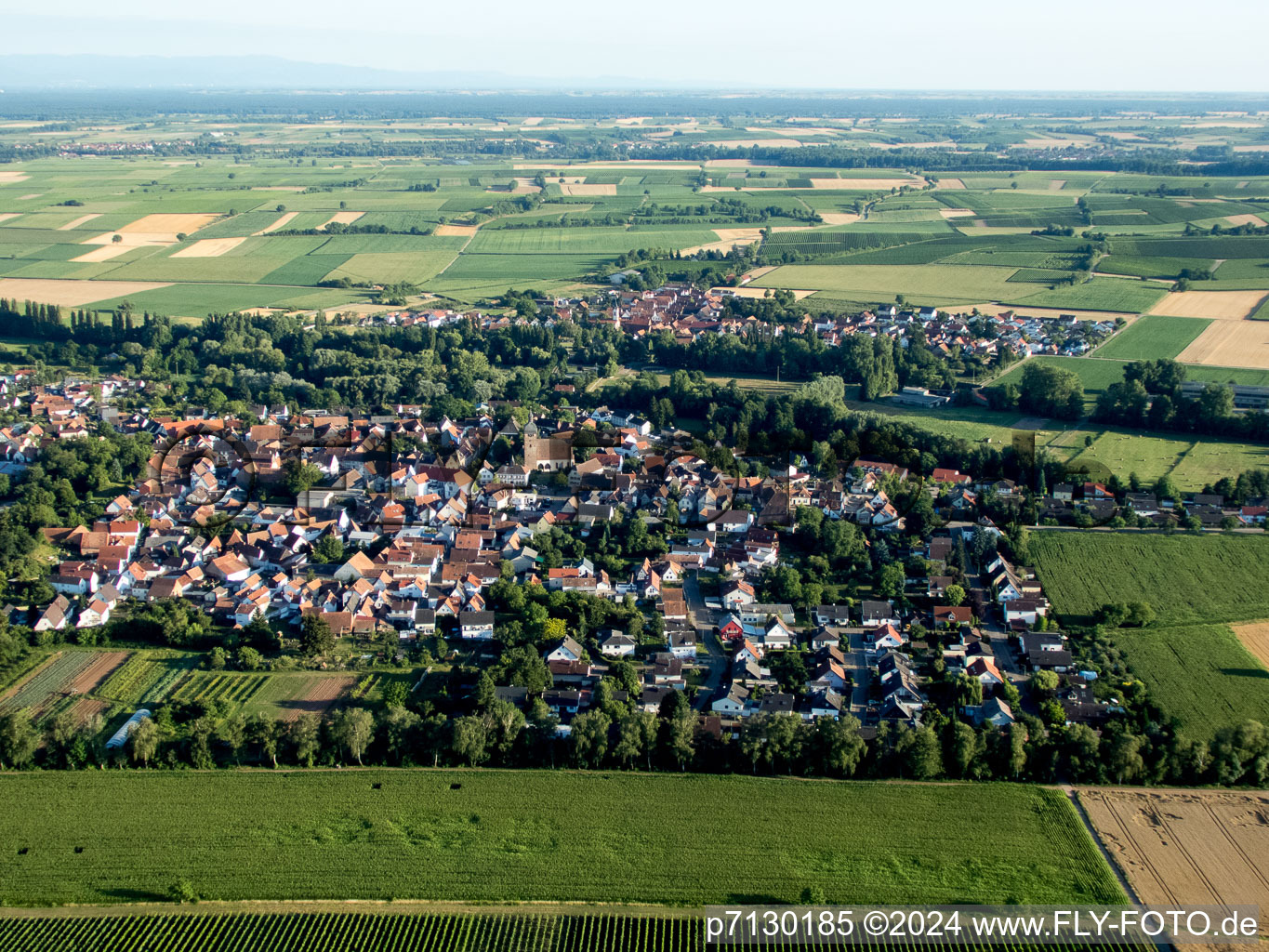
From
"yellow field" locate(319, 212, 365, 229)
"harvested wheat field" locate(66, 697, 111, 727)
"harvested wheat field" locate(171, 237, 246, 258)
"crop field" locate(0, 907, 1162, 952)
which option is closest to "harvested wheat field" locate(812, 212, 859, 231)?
"yellow field" locate(319, 212, 365, 229)

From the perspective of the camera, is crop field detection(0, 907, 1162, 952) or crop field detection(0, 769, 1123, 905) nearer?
crop field detection(0, 907, 1162, 952)

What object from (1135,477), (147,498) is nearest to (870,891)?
(1135,477)

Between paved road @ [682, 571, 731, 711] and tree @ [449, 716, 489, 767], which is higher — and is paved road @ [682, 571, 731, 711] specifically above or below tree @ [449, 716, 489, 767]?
below

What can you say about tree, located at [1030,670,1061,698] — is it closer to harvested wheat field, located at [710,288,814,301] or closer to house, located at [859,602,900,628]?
house, located at [859,602,900,628]

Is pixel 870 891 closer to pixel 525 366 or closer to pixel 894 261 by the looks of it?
pixel 525 366

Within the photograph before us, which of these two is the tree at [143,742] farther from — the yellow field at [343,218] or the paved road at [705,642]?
the yellow field at [343,218]

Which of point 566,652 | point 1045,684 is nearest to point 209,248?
point 566,652

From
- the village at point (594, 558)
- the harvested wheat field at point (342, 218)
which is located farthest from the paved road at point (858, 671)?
the harvested wheat field at point (342, 218)
